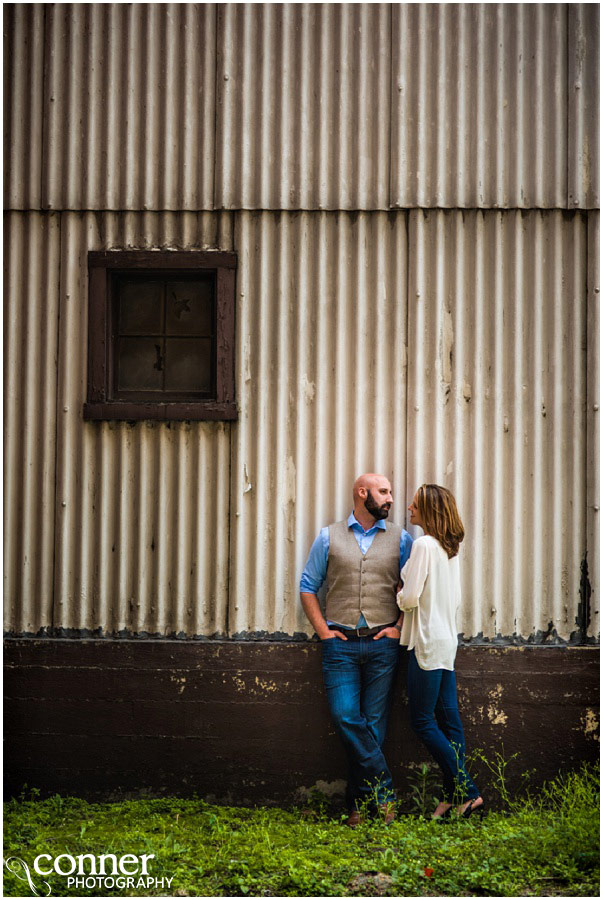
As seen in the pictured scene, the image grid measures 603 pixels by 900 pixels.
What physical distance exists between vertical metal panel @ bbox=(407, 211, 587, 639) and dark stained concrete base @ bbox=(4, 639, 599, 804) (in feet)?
1.71

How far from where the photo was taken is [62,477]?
6.49m

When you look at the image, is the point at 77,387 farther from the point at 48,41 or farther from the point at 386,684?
the point at 386,684

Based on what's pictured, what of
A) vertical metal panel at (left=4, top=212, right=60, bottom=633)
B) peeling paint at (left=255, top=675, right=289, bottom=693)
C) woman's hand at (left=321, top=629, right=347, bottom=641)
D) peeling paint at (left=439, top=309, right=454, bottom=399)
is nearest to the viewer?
woman's hand at (left=321, top=629, right=347, bottom=641)

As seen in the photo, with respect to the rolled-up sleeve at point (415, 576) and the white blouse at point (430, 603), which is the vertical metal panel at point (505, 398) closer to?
the white blouse at point (430, 603)

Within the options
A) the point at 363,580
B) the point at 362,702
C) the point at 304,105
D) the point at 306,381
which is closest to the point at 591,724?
the point at 362,702

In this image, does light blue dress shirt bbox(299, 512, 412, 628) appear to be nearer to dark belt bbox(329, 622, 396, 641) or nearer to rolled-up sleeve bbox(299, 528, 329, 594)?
rolled-up sleeve bbox(299, 528, 329, 594)

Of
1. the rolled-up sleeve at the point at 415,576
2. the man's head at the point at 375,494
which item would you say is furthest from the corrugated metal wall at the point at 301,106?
the rolled-up sleeve at the point at 415,576

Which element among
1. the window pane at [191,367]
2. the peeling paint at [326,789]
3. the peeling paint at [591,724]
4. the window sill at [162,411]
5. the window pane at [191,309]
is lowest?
the peeling paint at [326,789]

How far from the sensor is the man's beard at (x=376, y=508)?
19.9 ft

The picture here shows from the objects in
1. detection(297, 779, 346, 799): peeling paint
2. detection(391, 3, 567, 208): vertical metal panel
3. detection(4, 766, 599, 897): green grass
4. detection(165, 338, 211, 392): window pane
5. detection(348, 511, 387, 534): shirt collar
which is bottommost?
detection(4, 766, 599, 897): green grass

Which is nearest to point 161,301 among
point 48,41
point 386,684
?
point 48,41

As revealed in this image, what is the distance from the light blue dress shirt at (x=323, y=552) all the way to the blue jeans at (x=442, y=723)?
750mm

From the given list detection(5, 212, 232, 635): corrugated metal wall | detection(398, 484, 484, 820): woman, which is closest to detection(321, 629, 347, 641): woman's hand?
detection(398, 484, 484, 820): woman

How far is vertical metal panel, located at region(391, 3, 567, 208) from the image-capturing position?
20.7 ft
